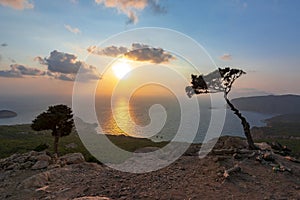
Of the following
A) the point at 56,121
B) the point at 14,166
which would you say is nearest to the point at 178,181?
the point at 14,166

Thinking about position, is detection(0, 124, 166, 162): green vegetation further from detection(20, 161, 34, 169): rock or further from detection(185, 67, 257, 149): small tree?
detection(185, 67, 257, 149): small tree

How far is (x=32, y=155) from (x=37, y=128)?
12.8 ft

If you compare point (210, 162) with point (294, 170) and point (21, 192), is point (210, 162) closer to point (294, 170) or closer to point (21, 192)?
point (294, 170)

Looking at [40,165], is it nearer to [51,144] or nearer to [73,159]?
[73,159]

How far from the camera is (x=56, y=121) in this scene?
24.3m

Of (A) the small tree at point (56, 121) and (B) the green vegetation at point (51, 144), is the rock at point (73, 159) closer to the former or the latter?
(B) the green vegetation at point (51, 144)

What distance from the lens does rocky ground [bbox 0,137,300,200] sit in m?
11.5

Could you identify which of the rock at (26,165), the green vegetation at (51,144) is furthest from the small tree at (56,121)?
the rock at (26,165)

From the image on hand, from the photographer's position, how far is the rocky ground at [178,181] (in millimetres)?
11461

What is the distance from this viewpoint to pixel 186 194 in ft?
36.8

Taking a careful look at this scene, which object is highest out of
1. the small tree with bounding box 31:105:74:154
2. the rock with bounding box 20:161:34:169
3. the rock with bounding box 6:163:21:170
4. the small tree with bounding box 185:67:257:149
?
the small tree with bounding box 185:67:257:149

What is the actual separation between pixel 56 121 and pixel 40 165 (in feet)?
21.2

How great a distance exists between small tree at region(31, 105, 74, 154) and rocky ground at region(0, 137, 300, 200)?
6.50 m

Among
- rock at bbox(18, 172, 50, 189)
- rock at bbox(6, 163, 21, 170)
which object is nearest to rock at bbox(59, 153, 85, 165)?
rock at bbox(6, 163, 21, 170)
